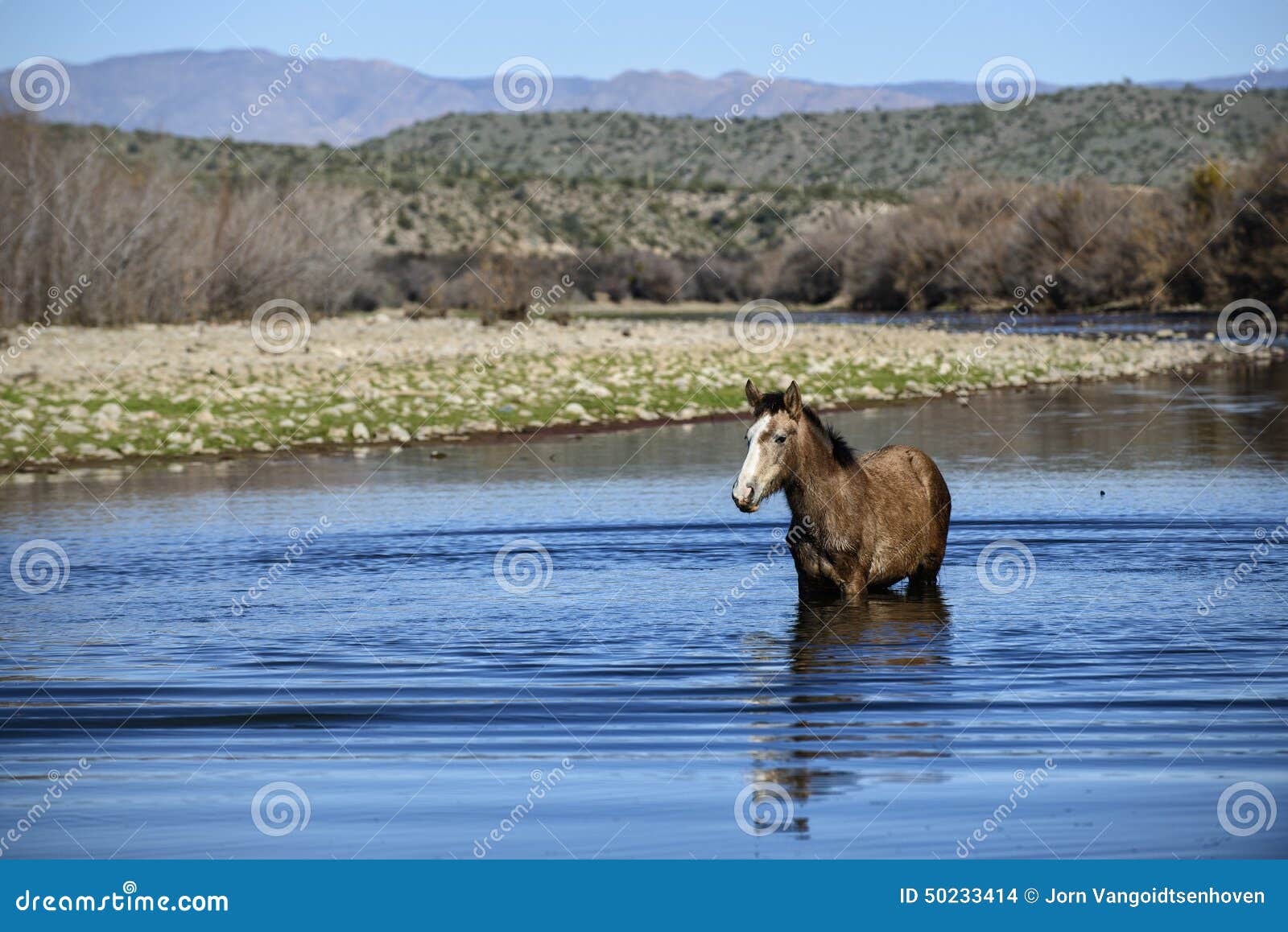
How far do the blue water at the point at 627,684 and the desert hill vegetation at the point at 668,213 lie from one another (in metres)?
31.0

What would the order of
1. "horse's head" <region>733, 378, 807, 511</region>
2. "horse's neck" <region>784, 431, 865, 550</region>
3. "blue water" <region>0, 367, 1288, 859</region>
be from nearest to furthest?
"blue water" <region>0, 367, 1288, 859</region> → "horse's head" <region>733, 378, 807, 511</region> → "horse's neck" <region>784, 431, 865, 550</region>

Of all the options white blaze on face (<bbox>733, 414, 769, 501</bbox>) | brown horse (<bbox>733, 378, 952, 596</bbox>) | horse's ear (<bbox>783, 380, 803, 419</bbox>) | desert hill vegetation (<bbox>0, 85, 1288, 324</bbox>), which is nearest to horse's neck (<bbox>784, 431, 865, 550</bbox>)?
brown horse (<bbox>733, 378, 952, 596</bbox>)

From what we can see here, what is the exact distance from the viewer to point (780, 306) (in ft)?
293

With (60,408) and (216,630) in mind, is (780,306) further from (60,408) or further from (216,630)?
(216,630)

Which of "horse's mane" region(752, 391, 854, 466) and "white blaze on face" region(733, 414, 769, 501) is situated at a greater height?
"horse's mane" region(752, 391, 854, 466)

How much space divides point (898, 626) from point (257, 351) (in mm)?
29284

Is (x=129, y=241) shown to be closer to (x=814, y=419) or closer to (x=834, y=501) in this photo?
(x=814, y=419)

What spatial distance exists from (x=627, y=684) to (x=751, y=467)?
181 cm

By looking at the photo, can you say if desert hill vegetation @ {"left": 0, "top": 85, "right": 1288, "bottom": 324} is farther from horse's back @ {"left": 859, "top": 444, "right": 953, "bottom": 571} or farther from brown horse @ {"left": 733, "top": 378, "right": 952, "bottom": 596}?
brown horse @ {"left": 733, "top": 378, "right": 952, "bottom": 596}

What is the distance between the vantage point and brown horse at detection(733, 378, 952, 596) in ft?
37.2

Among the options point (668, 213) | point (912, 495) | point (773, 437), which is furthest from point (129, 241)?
point (668, 213)

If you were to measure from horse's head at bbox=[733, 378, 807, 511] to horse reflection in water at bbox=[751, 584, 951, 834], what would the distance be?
1003 mm

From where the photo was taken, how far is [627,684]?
9.77 meters

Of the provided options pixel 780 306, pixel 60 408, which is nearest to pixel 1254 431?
pixel 60 408
